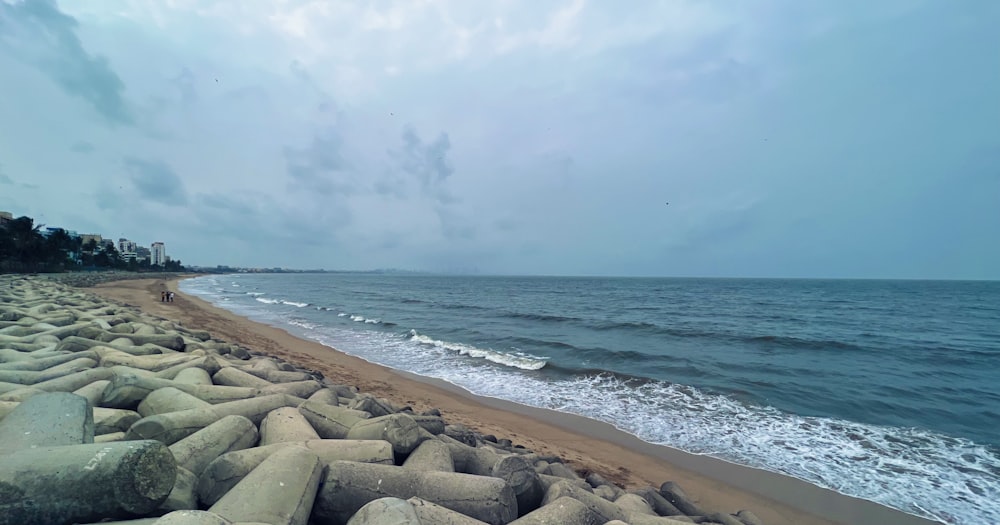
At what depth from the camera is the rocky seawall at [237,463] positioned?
2.16 meters

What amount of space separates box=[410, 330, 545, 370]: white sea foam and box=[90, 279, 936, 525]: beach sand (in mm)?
3233

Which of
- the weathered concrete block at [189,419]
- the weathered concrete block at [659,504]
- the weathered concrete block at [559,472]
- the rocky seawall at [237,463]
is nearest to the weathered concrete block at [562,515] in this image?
the rocky seawall at [237,463]

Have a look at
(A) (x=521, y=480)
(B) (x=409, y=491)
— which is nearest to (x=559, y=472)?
(A) (x=521, y=480)

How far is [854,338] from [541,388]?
19.5 m

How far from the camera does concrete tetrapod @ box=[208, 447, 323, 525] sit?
2355 mm

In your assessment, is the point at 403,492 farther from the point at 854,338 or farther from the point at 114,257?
the point at 114,257

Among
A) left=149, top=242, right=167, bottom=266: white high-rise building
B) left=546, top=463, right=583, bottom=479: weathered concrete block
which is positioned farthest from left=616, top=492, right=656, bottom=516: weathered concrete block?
left=149, top=242, right=167, bottom=266: white high-rise building

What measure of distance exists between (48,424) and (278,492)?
1.73m

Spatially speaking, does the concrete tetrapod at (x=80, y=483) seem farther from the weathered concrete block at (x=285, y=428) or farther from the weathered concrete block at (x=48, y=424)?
the weathered concrete block at (x=285, y=428)

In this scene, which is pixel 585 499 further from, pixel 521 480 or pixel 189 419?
pixel 189 419

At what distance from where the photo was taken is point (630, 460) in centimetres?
739

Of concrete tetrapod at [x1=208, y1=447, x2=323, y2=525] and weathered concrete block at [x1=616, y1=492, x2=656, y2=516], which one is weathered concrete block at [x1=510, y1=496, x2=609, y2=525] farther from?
concrete tetrapod at [x1=208, y1=447, x2=323, y2=525]

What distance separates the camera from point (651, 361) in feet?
49.4

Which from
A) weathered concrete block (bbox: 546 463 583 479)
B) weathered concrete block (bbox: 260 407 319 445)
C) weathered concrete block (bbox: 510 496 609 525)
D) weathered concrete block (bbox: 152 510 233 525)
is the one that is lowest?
weathered concrete block (bbox: 546 463 583 479)
